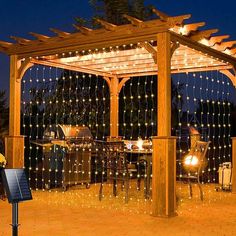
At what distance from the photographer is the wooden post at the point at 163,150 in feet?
22.4

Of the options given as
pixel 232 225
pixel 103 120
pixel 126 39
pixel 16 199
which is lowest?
pixel 232 225

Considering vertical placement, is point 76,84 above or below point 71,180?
above

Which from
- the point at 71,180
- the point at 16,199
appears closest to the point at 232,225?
the point at 16,199

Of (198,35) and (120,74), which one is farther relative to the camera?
(120,74)

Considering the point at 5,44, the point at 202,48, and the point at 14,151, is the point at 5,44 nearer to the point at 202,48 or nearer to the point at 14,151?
the point at 14,151

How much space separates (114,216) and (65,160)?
10.3ft

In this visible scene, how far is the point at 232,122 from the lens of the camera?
50.1ft

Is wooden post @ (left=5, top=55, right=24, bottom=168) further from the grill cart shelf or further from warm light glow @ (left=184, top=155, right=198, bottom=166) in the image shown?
warm light glow @ (left=184, top=155, right=198, bottom=166)

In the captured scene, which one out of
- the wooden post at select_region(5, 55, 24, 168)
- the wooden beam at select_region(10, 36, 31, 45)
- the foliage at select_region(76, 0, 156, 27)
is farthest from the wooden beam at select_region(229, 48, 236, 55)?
the foliage at select_region(76, 0, 156, 27)

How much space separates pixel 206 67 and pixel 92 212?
15.3 feet

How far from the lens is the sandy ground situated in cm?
584

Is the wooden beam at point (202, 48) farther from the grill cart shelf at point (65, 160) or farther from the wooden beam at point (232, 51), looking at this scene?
the grill cart shelf at point (65, 160)

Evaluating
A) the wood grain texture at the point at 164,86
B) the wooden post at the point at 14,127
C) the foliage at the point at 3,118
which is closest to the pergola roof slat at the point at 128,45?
the wood grain texture at the point at 164,86

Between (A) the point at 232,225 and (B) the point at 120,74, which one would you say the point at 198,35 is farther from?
(B) the point at 120,74
